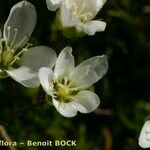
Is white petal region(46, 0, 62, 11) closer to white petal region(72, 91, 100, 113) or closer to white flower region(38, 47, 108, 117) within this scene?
white flower region(38, 47, 108, 117)

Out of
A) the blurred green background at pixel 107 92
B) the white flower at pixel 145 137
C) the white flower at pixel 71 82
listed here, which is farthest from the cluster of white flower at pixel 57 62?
the blurred green background at pixel 107 92

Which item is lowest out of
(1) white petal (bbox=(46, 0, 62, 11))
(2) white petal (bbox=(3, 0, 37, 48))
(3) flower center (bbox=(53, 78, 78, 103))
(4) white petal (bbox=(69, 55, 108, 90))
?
(3) flower center (bbox=(53, 78, 78, 103))

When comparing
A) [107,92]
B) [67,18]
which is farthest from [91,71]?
[107,92]

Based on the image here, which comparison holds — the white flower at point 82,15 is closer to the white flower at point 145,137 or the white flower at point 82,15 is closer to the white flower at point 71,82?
the white flower at point 71,82

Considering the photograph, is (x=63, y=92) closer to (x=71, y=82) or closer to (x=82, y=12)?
(x=71, y=82)

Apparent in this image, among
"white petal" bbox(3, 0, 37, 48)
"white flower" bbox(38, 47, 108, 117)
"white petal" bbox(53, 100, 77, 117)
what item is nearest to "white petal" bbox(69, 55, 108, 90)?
"white flower" bbox(38, 47, 108, 117)
